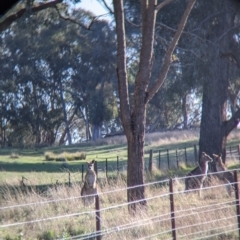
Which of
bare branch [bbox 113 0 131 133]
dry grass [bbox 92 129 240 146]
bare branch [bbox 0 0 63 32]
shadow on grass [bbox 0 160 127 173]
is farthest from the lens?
dry grass [bbox 92 129 240 146]

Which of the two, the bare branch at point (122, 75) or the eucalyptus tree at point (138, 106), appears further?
the bare branch at point (122, 75)

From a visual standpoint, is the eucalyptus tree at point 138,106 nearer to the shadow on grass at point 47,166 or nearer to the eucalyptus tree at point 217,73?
the eucalyptus tree at point 217,73

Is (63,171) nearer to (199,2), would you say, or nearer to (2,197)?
(199,2)

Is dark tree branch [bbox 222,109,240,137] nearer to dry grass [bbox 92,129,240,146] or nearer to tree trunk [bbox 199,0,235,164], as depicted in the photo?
tree trunk [bbox 199,0,235,164]

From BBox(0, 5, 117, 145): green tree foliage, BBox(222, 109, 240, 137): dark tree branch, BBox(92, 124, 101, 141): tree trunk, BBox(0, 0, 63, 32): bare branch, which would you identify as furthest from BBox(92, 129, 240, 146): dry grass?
BBox(0, 0, 63, 32): bare branch

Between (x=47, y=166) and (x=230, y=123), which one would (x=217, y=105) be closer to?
(x=230, y=123)

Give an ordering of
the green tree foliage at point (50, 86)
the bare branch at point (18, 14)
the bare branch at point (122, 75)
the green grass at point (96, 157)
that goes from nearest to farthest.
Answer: the bare branch at point (122, 75)
the bare branch at point (18, 14)
the green grass at point (96, 157)
the green tree foliage at point (50, 86)

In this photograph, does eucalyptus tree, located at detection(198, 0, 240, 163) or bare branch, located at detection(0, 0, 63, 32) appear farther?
eucalyptus tree, located at detection(198, 0, 240, 163)

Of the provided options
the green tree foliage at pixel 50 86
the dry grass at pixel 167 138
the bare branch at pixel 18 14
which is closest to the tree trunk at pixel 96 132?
the green tree foliage at pixel 50 86

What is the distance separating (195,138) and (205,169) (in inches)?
1034

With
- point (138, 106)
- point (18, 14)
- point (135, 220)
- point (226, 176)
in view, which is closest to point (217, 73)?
point (18, 14)

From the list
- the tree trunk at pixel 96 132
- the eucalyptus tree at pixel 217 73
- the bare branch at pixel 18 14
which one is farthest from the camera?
the tree trunk at pixel 96 132

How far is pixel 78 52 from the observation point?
46219 millimetres

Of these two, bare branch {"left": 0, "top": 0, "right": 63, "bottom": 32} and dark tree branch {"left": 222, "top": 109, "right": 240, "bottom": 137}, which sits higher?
bare branch {"left": 0, "top": 0, "right": 63, "bottom": 32}
